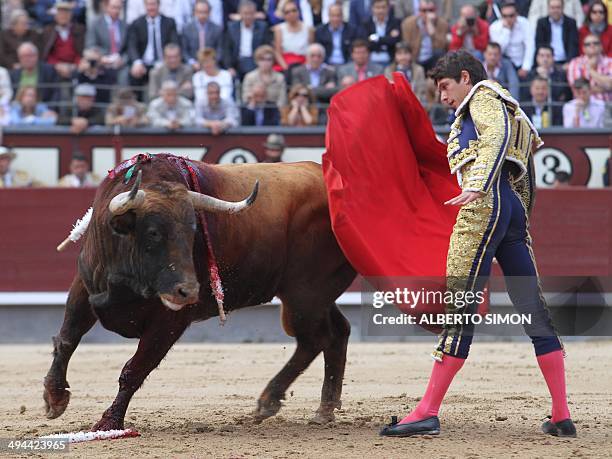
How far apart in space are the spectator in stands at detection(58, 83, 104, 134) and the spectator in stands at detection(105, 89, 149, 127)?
0.33 ft

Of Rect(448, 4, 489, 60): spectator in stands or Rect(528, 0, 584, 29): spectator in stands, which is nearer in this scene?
Rect(448, 4, 489, 60): spectator in stands

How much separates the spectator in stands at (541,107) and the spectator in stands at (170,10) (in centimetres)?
289

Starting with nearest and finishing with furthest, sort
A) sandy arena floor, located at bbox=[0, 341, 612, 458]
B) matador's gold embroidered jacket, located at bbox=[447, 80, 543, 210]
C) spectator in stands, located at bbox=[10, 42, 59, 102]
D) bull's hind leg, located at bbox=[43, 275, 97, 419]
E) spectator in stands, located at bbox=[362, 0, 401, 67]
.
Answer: matador's gold embroidered jacket, located at bbox=[447, 80, 543, 210] < sandy arena floor, located at bbox=[0, 341, 612, 458] < bull's hind leg, located at bbox=[43, 275, 97, 419] < spectator in stands, located at bbox=[10, 42, 59, 102] < spectator in stands, located at bbox=[362, 0, 401, 67]

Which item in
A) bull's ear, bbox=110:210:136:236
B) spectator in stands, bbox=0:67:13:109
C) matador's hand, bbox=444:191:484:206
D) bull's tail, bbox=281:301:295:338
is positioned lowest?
bull's tail, bbox=281:301:295:338

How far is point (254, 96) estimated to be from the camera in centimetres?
1005

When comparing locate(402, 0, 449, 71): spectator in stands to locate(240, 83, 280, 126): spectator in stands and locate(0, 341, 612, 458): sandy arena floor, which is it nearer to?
locate(240, 83, 280, 126): spectator in stands

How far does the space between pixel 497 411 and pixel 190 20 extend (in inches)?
239

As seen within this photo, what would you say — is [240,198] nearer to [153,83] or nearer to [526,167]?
[526,167]

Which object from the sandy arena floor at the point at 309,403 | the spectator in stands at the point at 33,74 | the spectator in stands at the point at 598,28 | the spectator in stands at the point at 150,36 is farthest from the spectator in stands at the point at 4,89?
the spectator in stands at the point at 598,28

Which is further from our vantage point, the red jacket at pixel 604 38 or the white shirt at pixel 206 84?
the red jacket at pixel 604 38

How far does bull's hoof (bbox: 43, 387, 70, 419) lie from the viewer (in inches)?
201

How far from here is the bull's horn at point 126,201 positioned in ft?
14.9

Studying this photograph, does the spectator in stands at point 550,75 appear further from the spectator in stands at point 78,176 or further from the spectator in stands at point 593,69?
the spectator in stands at point 78,176

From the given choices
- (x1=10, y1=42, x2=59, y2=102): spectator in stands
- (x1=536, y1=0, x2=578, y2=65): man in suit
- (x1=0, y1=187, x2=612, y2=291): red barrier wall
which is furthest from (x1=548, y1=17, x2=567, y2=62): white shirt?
(x1=10, y1=42, x2=59, y2=102): spectator in stands
